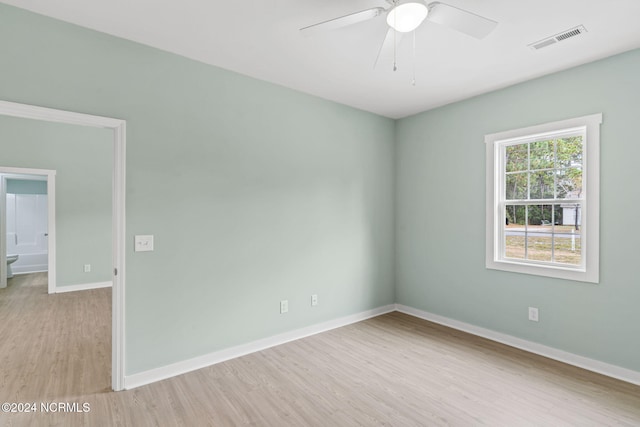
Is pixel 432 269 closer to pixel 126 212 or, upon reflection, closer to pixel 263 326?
pixel 263 326

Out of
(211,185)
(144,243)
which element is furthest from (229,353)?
(211,185)

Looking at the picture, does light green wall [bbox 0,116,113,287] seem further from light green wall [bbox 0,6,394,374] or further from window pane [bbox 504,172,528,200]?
window pane [bbox 504,172,528,200]

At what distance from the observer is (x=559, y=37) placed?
2.46 meters

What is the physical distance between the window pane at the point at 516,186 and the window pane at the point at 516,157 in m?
0.08

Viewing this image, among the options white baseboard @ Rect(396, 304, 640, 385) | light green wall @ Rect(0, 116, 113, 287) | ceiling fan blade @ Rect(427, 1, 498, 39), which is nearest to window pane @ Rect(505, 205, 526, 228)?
white baseboard @ Rect(396, 304, 640, 385)

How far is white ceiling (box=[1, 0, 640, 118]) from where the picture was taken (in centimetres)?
213

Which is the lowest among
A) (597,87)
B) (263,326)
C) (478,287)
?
(263,326)

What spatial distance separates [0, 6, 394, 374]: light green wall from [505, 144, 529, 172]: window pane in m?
1.69

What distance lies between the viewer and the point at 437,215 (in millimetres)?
4117

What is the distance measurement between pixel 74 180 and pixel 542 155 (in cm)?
729

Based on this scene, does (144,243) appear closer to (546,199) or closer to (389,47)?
(389,47)

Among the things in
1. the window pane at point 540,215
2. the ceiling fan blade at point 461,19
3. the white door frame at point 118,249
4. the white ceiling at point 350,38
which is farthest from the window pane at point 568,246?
the white door frame at point 118,249

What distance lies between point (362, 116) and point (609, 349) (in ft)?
11.5

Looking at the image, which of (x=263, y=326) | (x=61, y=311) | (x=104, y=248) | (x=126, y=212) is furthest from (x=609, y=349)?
(x=104, y=248)
